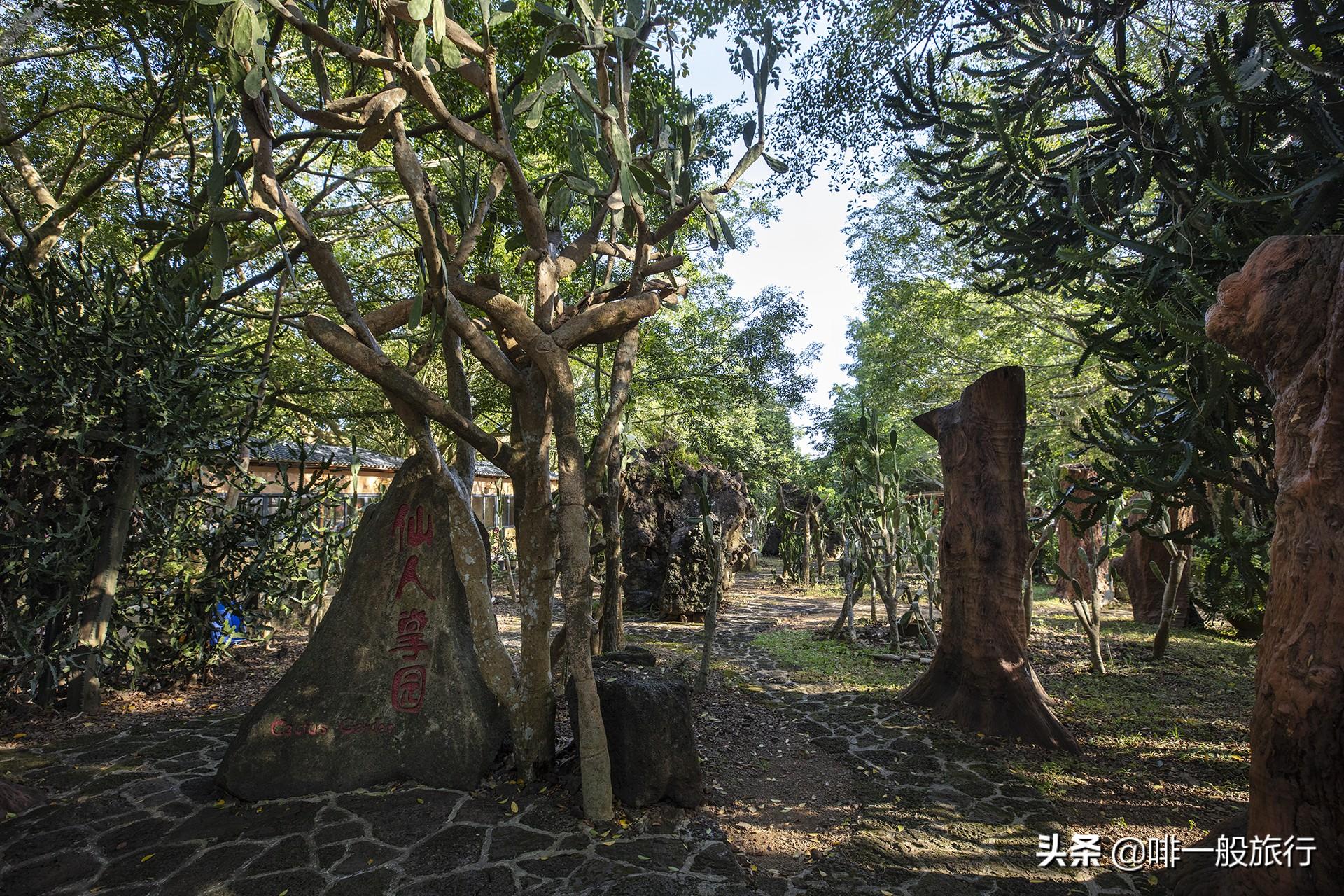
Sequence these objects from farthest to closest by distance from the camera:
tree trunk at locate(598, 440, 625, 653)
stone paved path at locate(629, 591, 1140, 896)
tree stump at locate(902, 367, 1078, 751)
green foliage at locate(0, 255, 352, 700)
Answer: tree trunk at locate(598, 440, 625, 653) → tree stump at locate(902, 367, 1078, 751) → green foliage at locate(0, 255, 352, 700) → stone paved path at locate(629, 591, 1140, 896)

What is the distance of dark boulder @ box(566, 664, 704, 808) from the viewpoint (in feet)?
11.6

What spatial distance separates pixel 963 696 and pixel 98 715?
21.9 feet

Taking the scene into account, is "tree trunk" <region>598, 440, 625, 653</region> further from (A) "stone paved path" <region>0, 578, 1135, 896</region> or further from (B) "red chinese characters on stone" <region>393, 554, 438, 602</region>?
(A) "stone paved path" <region>0, 578, 1135, 896</region>

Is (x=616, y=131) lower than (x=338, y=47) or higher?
lower

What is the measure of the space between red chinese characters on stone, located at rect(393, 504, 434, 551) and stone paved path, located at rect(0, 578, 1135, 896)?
1359 millimetres

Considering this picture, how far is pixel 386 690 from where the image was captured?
148 inches

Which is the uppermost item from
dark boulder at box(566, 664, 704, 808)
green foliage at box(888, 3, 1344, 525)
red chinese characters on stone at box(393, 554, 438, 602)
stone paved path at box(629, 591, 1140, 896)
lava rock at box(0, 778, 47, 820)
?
green foliage at box(888, 3, 1344, 525)

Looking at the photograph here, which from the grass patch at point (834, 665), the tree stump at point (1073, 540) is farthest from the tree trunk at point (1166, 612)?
the grass patch at point (834, 665)

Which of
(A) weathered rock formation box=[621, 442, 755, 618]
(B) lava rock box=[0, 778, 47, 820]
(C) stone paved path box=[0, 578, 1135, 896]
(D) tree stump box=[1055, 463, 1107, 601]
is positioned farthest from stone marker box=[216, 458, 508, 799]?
(D) tree stump box=[1055, 463, 1107, 601]

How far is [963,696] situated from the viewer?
5160 millimetres

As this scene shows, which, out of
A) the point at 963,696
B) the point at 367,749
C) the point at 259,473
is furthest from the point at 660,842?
the point at 259,473

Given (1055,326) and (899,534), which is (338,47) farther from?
(1055,326)

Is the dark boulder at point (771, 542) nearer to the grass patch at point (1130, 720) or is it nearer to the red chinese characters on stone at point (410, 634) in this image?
the grass patch at point (1130, 720)

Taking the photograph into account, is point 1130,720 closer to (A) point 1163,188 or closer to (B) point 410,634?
(A) point 1163,188
